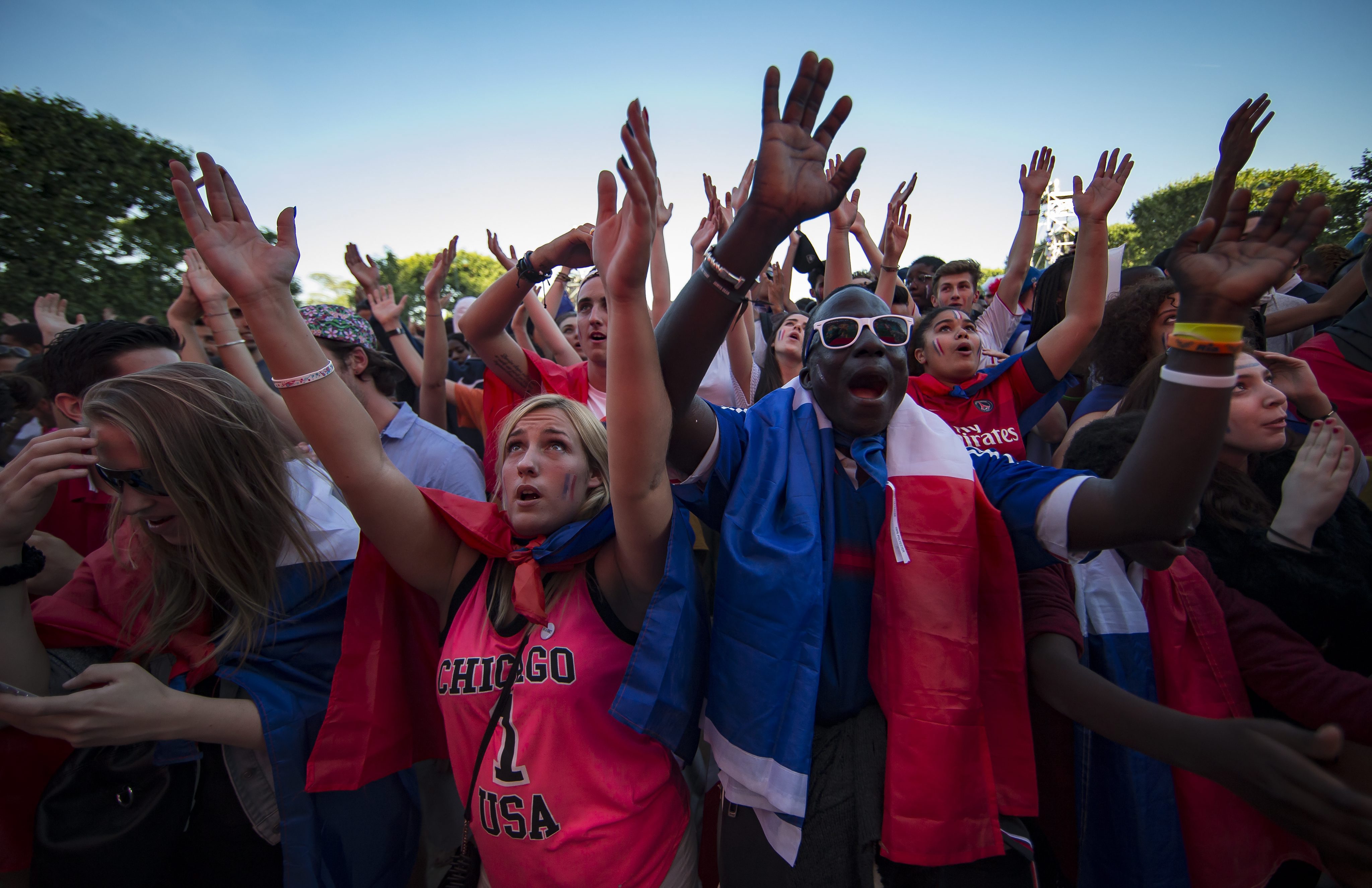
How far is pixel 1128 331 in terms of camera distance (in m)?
3.10

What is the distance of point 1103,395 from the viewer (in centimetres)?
311

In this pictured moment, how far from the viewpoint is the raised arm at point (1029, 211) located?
3.87m

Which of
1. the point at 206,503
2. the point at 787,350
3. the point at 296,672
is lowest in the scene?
the point at 296,672

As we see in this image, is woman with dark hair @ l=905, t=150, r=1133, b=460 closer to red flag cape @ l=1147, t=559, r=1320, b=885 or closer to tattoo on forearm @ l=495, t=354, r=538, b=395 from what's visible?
red flag cape @ l=1147, t=559, r=1320, b=885

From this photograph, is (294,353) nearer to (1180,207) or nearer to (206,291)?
(206,291)

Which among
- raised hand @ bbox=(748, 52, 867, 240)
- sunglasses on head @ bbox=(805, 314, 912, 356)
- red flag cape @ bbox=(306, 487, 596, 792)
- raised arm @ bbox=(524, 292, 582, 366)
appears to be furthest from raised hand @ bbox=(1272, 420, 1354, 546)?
raised arm @ bbox=(524, 292, 582, 366)

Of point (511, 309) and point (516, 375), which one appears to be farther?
point (516, 375)

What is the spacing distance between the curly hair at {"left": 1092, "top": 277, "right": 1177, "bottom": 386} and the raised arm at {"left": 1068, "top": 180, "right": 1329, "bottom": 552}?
187cm

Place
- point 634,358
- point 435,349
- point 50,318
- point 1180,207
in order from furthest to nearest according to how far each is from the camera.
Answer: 1. point 1180,207
2. point 50,318
3. point 435,349
4. point 634,358

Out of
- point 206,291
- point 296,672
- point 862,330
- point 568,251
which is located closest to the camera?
point 862,330

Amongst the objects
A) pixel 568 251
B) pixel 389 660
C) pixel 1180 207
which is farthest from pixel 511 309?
pixel 1180 207

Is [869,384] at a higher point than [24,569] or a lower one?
higher

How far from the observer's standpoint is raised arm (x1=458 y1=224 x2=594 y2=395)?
2732 mm

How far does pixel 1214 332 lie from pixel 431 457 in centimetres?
304
